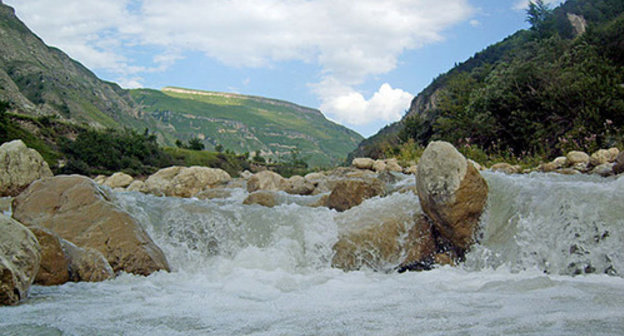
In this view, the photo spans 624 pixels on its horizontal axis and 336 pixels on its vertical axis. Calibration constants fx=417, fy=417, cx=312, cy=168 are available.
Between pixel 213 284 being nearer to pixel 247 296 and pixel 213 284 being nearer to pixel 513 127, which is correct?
pixel 247 296

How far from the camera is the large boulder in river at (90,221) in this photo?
5.34 metres

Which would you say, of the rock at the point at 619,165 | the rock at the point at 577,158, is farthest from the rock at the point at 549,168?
the rock at the point at 619,165

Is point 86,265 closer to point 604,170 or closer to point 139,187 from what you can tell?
point 604,170

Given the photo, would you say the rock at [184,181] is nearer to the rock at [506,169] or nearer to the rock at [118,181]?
the rock at [118,181]

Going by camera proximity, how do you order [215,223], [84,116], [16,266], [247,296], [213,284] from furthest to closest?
1. [84,116]
2. [215,223]
3. [213,284]
4. [247,296]
5. [16,266]

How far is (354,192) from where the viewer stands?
28.6ft

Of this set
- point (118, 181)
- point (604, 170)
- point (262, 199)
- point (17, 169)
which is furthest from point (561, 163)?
point (118, 181)

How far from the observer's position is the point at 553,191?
18.3ft

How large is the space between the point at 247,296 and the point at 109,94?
123 meters

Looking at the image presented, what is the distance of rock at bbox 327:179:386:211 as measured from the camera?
28.5 feet

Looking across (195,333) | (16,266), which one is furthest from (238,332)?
(16,266)

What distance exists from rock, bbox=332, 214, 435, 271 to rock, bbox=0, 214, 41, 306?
12.6ft

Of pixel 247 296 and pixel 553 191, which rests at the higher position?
pixel 553 191

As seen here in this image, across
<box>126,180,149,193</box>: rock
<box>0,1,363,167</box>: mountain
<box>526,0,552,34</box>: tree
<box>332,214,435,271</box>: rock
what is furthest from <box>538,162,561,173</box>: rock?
<box>526,0,552,34</box>: tree
